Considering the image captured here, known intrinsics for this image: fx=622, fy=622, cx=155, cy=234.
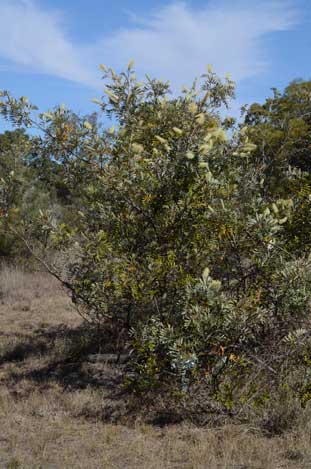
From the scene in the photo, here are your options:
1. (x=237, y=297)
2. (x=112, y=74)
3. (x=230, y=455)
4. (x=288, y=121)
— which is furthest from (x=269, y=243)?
(x=288, y=121)

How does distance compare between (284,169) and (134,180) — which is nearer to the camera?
(134,180)

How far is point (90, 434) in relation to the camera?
5.27m

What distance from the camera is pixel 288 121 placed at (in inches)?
308

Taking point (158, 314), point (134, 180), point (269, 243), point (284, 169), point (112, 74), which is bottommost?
point (158, 314)

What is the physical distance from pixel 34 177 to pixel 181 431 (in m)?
10.4

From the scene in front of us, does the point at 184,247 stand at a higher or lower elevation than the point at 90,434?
higher

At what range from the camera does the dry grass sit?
459 cm

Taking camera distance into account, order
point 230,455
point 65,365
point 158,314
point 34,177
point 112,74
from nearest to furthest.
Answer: point 230,455 < point 158,314 < point 112,74 < point 65,365 < point 34,177

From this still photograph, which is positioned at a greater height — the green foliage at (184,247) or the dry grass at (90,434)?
the green foliage at (184,247)

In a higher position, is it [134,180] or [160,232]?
[134,180]

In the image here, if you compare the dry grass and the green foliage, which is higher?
the green foliage

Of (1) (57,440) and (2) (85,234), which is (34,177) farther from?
(1) (57,440)

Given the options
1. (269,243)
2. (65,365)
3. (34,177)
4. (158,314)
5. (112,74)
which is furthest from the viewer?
(34,177)

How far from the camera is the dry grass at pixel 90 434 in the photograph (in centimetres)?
459
